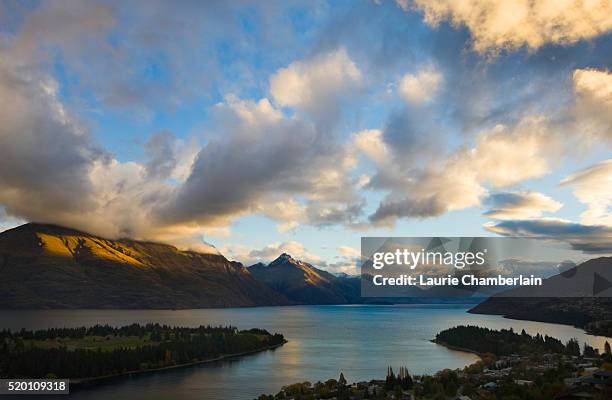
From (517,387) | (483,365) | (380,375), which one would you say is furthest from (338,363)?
(517,387)

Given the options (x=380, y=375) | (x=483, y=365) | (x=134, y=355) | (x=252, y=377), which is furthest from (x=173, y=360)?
(x=483, y=365)

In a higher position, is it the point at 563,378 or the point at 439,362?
the point at 563,378

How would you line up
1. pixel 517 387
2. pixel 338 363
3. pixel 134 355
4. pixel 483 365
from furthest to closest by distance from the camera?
1. pixel 338 363
2. pixel 134 355
3. pixel 483 365
4. pixel 517 387

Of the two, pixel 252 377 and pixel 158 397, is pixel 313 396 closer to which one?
pixel 158 397

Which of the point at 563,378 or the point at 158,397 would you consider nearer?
the point at 563,378

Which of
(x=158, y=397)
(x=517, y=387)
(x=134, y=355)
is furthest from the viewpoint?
(x=134, y=355)

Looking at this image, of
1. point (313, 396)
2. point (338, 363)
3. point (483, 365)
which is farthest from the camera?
point (338, 363)

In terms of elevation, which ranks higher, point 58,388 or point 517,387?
point 517,387

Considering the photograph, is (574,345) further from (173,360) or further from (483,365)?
(173,360)

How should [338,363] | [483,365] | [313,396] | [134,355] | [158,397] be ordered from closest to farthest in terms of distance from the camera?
[313,396]
[158,397]
[483,365]
[134,355]
[338,363]
